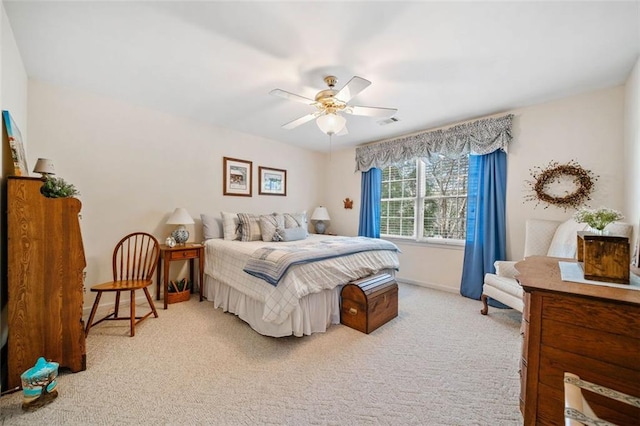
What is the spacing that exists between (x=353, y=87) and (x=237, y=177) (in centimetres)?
264

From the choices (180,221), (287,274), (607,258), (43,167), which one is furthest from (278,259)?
(43,167)

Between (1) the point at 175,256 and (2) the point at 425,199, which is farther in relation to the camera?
(2) the point at 425,199

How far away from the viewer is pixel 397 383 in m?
1.72

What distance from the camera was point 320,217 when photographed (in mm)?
4824

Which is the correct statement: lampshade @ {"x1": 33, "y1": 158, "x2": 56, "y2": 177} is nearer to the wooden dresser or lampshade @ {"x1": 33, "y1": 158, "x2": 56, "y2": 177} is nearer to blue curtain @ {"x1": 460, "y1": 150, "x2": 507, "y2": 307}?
the wooden dresser

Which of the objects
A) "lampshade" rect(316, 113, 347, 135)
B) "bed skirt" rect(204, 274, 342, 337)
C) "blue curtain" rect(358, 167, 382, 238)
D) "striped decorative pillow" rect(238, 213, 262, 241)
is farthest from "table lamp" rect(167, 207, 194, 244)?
"blue curtain" rect(358, 167, 382, 238)

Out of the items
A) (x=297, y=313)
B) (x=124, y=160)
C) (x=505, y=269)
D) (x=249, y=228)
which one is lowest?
(x=297, y=313)

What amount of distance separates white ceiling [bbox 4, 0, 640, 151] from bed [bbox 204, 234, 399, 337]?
173 centimetres

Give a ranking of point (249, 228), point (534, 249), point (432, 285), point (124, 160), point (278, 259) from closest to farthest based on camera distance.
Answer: point (278, 259) < point (534, 249) < point (124, 160) < point (249, 228) < point (432, 285)

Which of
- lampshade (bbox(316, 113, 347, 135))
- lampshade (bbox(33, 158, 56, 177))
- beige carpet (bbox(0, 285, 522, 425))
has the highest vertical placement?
lampshade (bbox(316, 113, 347, 135))

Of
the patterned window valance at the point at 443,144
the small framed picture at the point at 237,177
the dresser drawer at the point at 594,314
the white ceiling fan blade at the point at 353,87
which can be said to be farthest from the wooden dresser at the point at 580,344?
the small framed picture at the point at 237,177

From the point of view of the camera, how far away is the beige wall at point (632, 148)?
2059mm

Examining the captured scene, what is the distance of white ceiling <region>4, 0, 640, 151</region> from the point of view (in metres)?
1.59

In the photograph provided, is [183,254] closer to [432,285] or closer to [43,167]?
[43,167]
